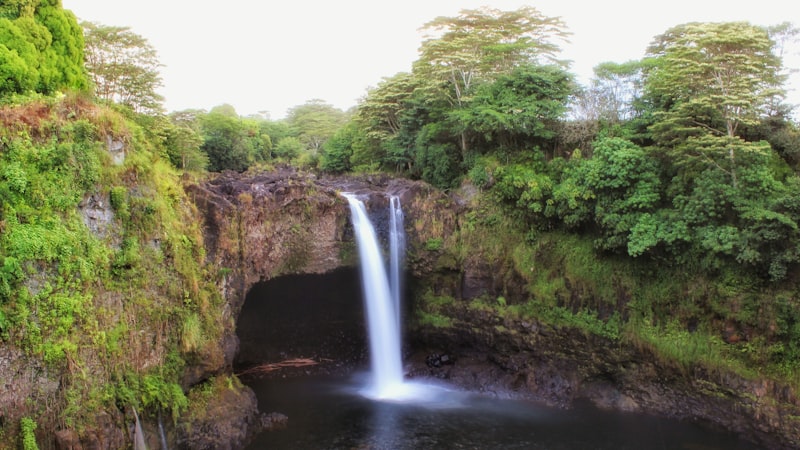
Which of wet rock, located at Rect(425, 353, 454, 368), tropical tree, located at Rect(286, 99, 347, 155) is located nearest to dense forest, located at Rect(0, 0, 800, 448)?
wet rock, located at Rect(425, 353, 454, 368)

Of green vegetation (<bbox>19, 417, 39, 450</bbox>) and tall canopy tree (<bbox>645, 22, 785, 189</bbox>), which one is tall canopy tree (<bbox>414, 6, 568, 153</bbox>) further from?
green vegetation (<bbox>19, 417, 39, 450</bbox>)

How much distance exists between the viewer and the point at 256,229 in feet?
53.3

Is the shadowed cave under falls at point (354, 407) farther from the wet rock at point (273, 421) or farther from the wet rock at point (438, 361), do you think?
the wet rock at point (438, 361)

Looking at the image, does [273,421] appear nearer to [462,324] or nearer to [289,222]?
[289,222]

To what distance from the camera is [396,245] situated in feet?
60.5

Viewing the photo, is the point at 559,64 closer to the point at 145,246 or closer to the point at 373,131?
the point at 373,131

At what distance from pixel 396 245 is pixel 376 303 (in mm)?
2099

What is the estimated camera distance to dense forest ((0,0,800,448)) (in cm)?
955

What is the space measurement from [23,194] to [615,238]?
13.5 meters

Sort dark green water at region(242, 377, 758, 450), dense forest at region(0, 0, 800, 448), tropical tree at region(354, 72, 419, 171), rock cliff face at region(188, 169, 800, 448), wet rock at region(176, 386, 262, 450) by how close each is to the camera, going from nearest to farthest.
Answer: dense forest at region(0, 0, 800, 448) → wet rock at region(176, 386, 262, 450) → dark green water at region(242, 377, 758, 450) → rock cliff face at region(188, 169, 800, 448) → tropical tree at region(354, 72, 419, 171)

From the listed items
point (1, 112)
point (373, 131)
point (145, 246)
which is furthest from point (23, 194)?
point (373, 131)

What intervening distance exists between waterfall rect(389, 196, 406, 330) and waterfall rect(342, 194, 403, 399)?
205 millimetres

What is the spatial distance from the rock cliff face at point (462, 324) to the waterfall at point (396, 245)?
0.93 ft

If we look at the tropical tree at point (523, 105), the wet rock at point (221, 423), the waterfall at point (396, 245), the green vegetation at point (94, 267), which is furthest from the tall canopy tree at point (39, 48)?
the tropical tree at point (523, 105)
